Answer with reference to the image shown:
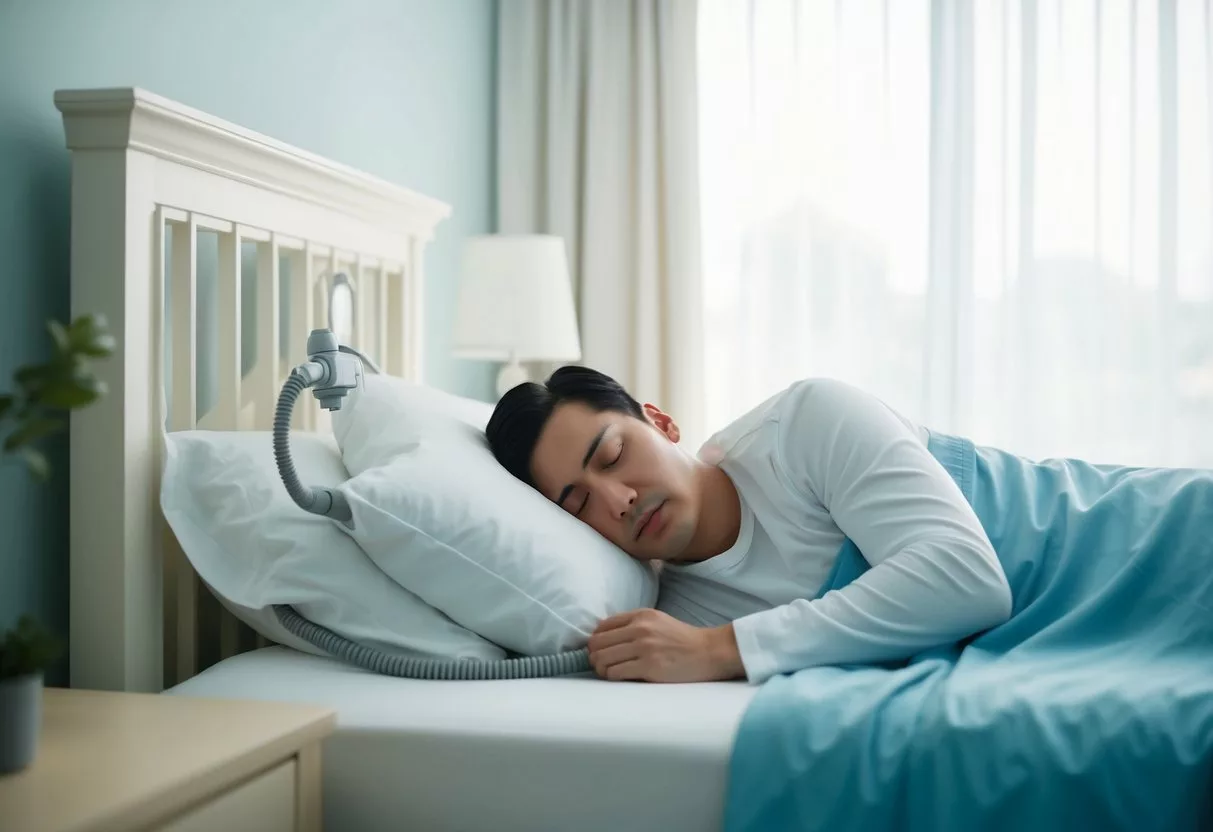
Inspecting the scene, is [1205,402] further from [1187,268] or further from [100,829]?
[100,829]

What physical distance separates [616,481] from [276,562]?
45 cm

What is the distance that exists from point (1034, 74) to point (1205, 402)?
0.98m

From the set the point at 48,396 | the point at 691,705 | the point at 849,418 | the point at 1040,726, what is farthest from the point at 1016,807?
the point at 48,396

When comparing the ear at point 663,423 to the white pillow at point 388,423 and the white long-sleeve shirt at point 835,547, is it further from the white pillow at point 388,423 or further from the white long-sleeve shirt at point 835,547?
the white pillow at point 388,423

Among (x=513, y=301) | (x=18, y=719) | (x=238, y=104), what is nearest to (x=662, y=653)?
(x=18, y=719)

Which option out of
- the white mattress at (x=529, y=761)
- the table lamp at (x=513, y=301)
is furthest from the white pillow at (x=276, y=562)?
the table lamp at (x=513, y=301)

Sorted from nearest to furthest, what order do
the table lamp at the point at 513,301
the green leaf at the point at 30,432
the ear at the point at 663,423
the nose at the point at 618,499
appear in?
1. the green leaf at the point at 30,432
2. the nose at the point at 618,499
3. the ear at the point at 663,423
4. the table lamp at the point at 513,301

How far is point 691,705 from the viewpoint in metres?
1.17

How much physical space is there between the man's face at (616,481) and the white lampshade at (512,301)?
3.65 ft

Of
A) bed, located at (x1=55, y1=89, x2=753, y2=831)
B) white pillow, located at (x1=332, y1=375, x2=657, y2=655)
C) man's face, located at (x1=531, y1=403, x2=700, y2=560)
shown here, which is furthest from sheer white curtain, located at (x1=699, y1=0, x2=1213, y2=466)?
white pillow, located at (x1=332, y1=375, x2=657, y2=655)

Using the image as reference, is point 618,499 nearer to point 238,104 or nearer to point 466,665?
point 466,665

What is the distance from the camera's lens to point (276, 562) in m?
1.35

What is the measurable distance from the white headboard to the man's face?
48 cm

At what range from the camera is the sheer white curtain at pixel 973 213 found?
2.95 m
